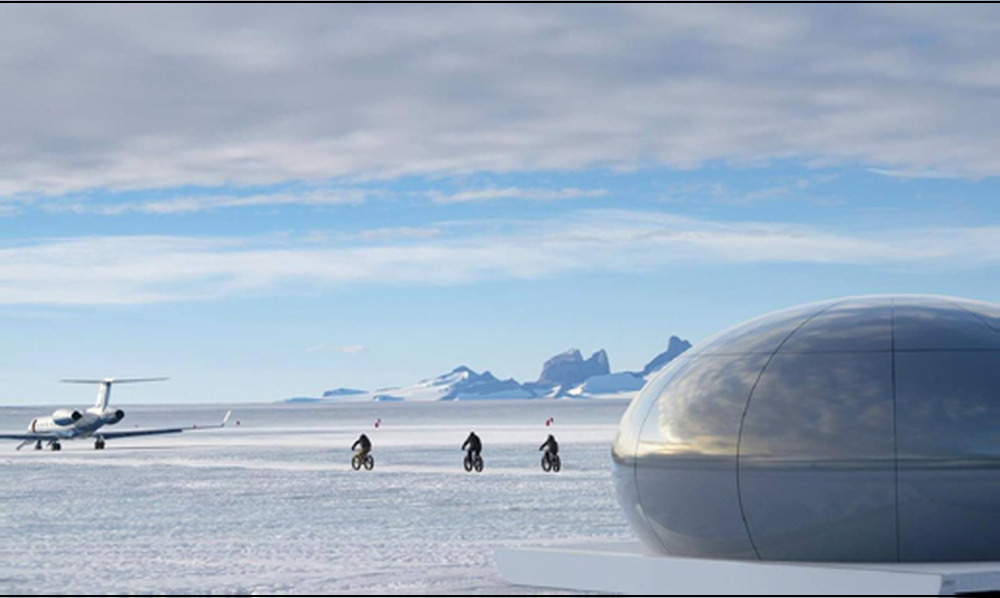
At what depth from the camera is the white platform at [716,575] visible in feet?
43.5

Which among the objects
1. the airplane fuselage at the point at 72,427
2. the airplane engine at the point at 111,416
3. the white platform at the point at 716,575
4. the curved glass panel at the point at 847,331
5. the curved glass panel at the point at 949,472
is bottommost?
the white platform at the point at 716,575

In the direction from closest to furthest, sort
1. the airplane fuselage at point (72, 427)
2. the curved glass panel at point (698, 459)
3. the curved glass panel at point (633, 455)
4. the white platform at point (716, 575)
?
the white platform at point (716, 575) → the curved glass panel at point (698, 459) → the curved glass panel at point (633, 455) → the airplane fuselage at point (72, 427)

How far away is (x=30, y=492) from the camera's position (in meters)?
43.5

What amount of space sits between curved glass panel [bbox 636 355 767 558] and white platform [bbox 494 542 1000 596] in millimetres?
284

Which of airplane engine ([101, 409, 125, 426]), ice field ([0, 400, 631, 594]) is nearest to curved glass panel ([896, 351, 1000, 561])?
ice field ([0, 400, 631, 594])

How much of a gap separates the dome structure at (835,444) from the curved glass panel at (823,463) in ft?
0.04

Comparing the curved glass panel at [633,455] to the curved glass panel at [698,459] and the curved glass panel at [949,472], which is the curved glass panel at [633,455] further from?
the curved glass panel at [949,472]

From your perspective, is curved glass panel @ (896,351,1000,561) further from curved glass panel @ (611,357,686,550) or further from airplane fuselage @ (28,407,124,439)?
airplane fuselage @ (28,407,124,439)

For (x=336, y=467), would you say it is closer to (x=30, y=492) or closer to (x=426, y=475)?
(x=426, y=475)

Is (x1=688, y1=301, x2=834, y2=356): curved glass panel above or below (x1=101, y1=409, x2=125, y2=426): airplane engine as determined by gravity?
below

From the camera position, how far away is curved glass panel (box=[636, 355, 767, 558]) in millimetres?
14539

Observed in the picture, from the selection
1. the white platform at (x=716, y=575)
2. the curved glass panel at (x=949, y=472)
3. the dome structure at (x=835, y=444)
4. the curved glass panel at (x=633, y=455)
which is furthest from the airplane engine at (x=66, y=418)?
the curved glass panel at (x=949, y=472)

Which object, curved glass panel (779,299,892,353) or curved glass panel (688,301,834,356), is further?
curved glass panel (688,301,834,356)

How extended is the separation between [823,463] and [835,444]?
20 cm
